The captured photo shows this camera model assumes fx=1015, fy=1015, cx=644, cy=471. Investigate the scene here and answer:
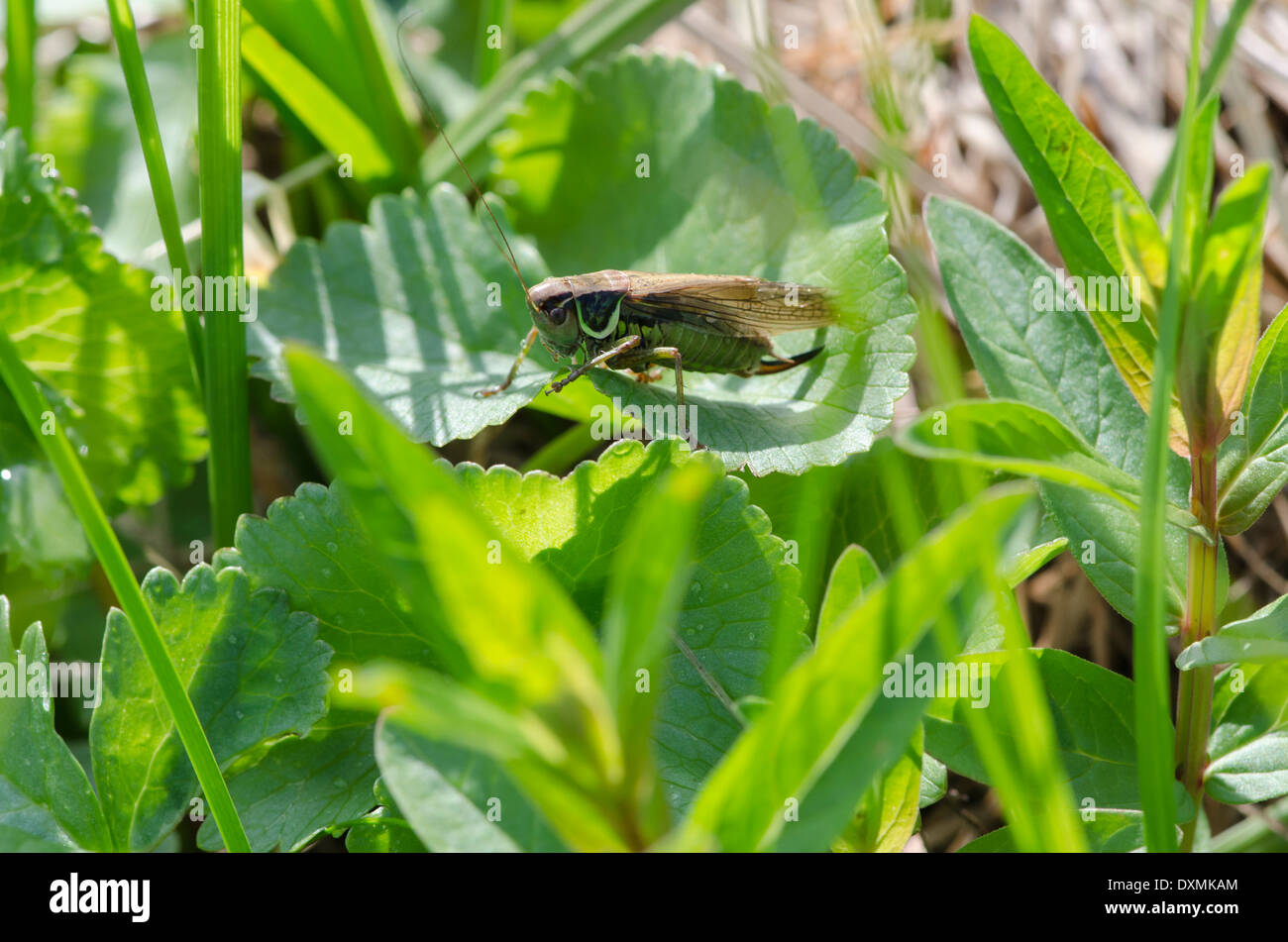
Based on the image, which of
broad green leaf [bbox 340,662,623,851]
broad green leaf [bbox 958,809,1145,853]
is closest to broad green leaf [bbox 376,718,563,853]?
broad green leaf [bbox 340,662,623,851]

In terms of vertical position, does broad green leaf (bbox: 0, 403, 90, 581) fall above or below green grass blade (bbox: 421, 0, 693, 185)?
below

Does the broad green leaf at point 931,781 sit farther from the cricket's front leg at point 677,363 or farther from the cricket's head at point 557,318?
the cricket's head at point 557,318

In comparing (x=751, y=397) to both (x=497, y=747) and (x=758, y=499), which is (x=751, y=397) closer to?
(x=758, y=499)

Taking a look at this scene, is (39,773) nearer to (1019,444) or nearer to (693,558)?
(693,558)

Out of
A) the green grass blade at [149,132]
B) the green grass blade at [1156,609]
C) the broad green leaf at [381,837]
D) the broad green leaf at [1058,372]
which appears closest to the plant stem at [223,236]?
the green grass blade at [149,132]

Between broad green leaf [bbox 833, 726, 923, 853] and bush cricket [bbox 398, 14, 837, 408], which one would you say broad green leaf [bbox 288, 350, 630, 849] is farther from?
bush cricket [bbox 398, 14, 837, 408]
